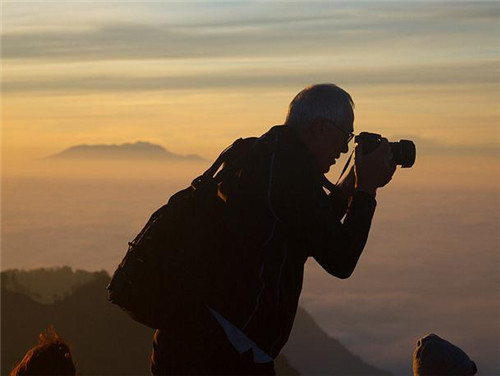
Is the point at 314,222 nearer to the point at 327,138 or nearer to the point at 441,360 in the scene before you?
the point at 327,138

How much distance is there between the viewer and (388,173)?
17.6 feet

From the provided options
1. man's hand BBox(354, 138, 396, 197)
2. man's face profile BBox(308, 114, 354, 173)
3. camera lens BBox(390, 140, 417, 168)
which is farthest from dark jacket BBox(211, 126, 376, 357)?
camera lens BBox(390, 140, 417, 168)

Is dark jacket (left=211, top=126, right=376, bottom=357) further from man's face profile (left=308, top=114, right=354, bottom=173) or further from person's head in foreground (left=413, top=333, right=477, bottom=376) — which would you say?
person's head in foreground (left=413, top=333, right=477, bottom=376)

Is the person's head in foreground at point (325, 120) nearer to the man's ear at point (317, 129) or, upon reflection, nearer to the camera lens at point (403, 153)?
the man's ear at point (317, 129)

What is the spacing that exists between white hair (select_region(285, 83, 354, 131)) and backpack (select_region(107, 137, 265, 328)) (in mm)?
259

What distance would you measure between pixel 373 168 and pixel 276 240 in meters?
0.66

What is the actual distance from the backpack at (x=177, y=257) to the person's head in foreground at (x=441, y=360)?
966 millimetres

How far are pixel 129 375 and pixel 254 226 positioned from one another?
12385 centimetres

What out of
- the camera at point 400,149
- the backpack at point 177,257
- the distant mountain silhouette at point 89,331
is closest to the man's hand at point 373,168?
the camera at point 400,149

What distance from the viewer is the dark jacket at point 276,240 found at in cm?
493

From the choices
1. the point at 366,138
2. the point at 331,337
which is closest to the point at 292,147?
the point at 366,138

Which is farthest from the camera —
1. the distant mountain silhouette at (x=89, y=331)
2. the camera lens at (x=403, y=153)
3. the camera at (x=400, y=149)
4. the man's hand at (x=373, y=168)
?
the distant mountain silhouette at (x=89, y=331)

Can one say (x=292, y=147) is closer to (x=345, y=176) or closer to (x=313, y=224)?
(x=313, y=224)

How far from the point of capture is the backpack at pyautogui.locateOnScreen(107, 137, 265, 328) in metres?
5.04
